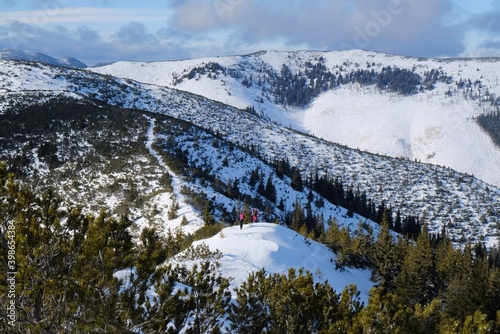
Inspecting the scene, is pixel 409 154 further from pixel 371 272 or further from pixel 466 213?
pixel 371 272

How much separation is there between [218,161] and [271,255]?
145 feet

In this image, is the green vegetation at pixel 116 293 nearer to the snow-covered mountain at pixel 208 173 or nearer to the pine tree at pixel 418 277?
the snow-covered mountain at pixel 208 173

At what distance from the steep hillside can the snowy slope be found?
17.6 m

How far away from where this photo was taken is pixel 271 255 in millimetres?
22078

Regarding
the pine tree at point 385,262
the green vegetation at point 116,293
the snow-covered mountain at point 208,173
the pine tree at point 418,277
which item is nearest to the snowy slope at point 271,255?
the snow-covered mountain at point 208,173

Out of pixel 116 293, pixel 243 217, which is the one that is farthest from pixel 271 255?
pixel 116 293

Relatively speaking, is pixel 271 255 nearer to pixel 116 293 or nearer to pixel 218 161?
pixel 116 293

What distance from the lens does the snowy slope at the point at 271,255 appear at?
20.4 meters

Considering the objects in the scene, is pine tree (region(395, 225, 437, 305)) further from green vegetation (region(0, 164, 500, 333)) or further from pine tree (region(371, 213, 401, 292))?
green vegetation (region(0, 164, 500, 333))

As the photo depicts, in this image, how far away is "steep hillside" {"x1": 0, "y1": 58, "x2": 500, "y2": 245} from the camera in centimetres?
5247

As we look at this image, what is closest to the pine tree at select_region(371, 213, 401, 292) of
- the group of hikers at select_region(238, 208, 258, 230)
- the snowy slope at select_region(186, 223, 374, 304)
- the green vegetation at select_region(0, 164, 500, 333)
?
the snowy slope at select_region(186, 223, 374, 304)

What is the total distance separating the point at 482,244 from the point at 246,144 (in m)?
57.1

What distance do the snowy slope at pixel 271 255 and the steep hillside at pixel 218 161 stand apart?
57.8ft

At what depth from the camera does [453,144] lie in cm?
18675
